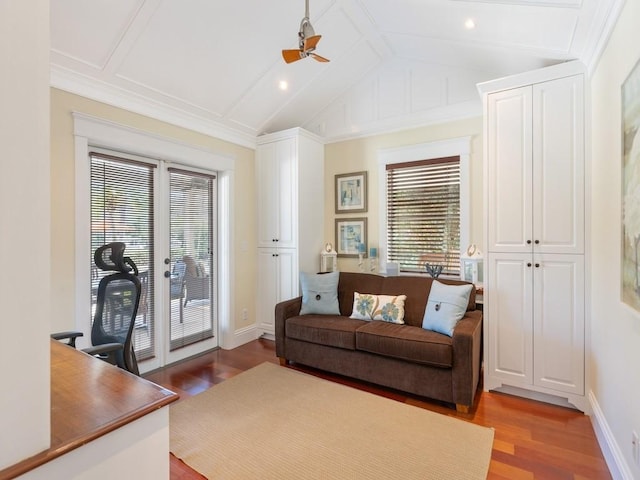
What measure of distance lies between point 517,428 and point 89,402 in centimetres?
259

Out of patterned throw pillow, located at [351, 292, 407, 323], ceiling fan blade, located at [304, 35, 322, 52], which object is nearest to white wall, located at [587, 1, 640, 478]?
patterned throw pillow, located at [351, 292, 407, 323]

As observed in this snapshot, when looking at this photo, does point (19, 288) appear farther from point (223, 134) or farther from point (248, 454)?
point (223, 134)

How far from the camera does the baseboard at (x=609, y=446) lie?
1.74m

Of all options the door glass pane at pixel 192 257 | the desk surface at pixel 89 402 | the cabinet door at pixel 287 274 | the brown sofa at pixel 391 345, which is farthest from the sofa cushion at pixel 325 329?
the desk surface at pixel 89 402

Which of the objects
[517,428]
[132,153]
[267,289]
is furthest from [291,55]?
[517,428]

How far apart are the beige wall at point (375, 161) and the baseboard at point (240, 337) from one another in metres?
1.39

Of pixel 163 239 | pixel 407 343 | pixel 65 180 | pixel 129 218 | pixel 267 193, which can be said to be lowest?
pixel 407 343

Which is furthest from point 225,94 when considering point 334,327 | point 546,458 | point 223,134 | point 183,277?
point 546,458

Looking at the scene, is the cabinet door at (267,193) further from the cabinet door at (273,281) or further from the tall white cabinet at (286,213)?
the cabinet door at (273,281)

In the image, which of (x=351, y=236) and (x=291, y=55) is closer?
(x=291, y=55)

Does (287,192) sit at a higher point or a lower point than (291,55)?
lower

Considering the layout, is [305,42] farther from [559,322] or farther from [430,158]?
[559,322]

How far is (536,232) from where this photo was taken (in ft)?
8.70

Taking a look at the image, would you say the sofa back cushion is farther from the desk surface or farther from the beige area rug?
the desk surface
